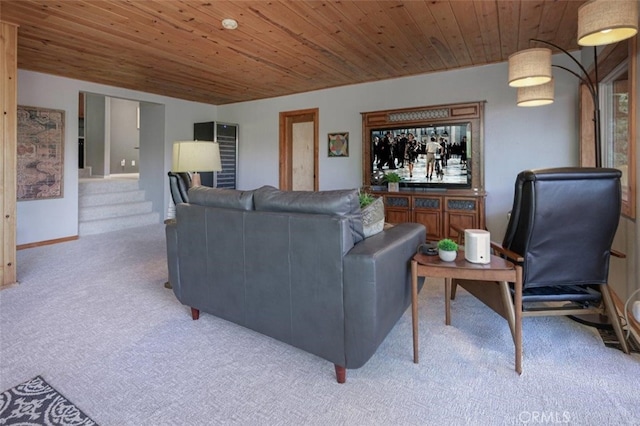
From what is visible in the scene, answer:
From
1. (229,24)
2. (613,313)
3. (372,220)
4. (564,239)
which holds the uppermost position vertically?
(229,24)

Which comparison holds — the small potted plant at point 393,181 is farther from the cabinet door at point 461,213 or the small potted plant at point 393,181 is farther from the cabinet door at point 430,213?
the cabinet door at point 461,213

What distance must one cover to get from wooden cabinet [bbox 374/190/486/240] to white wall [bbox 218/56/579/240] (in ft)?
1.53

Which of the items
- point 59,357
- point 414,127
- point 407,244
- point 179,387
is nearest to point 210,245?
point 179,387

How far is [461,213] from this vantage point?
4.50 meters

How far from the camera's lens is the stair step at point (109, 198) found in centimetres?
595

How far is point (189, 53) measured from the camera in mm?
4191

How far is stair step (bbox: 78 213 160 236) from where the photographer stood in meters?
5.59

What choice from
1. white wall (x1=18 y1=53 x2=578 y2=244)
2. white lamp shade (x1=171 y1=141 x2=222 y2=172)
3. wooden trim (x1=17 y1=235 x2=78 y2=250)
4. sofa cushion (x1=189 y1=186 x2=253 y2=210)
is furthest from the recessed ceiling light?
wooden trim (x1=17 y1=235 x2=78 y2=250)

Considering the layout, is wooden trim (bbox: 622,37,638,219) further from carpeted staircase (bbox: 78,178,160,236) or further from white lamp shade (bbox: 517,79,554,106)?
carpeted staircase (bbox: 78,178,160,236)

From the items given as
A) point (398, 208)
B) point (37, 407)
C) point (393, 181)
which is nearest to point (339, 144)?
point (393, 181)

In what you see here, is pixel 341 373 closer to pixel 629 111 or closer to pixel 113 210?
pixel 629 111

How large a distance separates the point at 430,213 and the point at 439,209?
0.13 metres

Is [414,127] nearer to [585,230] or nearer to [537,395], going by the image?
[585,230]

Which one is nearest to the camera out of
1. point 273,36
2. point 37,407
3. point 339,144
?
point 37,407
